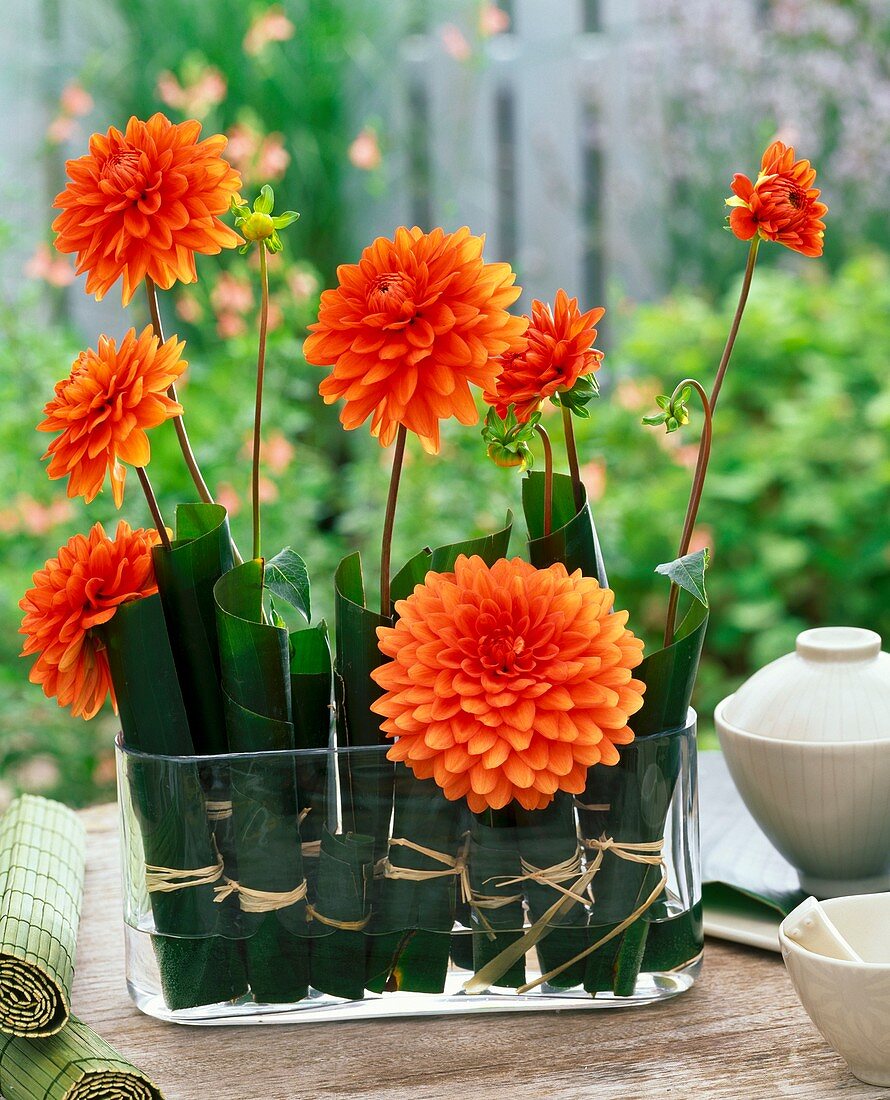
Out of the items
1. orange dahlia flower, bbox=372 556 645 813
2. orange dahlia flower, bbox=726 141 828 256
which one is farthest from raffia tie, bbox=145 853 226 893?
orange dahlia flower, bbox=726 141 828 256

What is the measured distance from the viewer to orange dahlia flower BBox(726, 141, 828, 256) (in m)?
0.65

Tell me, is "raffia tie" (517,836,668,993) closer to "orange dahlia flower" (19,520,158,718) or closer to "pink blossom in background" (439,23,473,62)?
"orange dahlia flower" (19,520,158,718)

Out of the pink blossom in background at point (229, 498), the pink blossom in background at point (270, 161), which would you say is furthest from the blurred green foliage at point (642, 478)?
the pink blossom in background at point (270, 161)

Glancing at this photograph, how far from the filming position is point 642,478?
2.48 meters

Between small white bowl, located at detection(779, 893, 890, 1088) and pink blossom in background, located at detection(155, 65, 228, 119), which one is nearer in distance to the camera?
small white bowl, located at detection(779, 893, 890, 1088)

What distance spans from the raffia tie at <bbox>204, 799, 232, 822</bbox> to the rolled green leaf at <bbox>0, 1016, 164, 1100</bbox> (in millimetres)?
116

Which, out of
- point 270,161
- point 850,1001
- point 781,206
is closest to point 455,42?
point 270,161

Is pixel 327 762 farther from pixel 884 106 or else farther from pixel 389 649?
pixel 884 106

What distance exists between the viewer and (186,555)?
679 millimetres

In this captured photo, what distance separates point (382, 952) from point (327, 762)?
0.10 m

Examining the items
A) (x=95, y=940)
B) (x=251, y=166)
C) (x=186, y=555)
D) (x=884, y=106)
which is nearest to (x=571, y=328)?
(x=186, y=555)

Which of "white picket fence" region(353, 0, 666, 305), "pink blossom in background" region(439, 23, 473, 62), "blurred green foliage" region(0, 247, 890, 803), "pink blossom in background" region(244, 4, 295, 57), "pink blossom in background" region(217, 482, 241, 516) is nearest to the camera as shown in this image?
"pink blossom in background" region(217, 482, 241, 516)

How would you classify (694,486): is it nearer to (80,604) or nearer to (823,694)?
(823,694)

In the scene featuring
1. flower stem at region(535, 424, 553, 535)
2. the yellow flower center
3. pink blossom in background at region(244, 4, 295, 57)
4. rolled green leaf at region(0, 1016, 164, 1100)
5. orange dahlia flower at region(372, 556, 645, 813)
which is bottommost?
rolled green leaf at region(0, 1016, 164, 1100)
